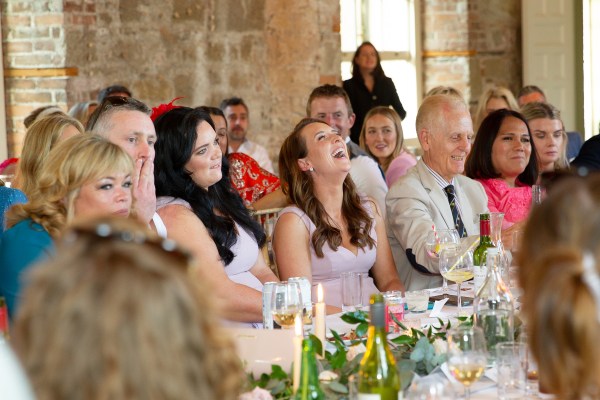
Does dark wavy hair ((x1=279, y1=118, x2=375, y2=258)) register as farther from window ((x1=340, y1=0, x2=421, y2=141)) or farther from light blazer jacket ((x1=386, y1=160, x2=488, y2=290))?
window ((x1=340, y1=0, x2=421, y2=141))

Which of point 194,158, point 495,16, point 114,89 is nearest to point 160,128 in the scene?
point 194,158

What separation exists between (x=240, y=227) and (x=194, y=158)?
1.11 feet

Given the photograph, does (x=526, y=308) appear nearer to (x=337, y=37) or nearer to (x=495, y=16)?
(x=337, y=37)

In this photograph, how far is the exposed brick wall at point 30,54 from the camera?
21.7ft

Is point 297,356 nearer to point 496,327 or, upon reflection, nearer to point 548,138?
point 496,327

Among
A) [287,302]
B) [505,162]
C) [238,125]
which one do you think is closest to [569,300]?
[287,302]

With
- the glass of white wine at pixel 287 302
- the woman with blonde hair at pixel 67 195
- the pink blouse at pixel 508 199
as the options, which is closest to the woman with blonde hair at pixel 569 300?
the glass of white wine at pixel 287 302

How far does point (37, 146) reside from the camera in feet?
13.0

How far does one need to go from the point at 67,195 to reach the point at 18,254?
0.71ft

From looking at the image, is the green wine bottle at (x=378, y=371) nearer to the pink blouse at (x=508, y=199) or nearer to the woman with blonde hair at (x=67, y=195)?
the woman with blonde hair at (x=67, y=195)

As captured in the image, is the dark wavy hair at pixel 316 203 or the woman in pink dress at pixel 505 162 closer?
the dark wavy hair at pixel 316 203

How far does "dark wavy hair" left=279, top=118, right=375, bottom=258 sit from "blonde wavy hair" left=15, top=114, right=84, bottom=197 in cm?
93

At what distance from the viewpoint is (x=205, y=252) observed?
3.57 m

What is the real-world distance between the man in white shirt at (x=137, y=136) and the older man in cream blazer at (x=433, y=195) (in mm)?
1206
